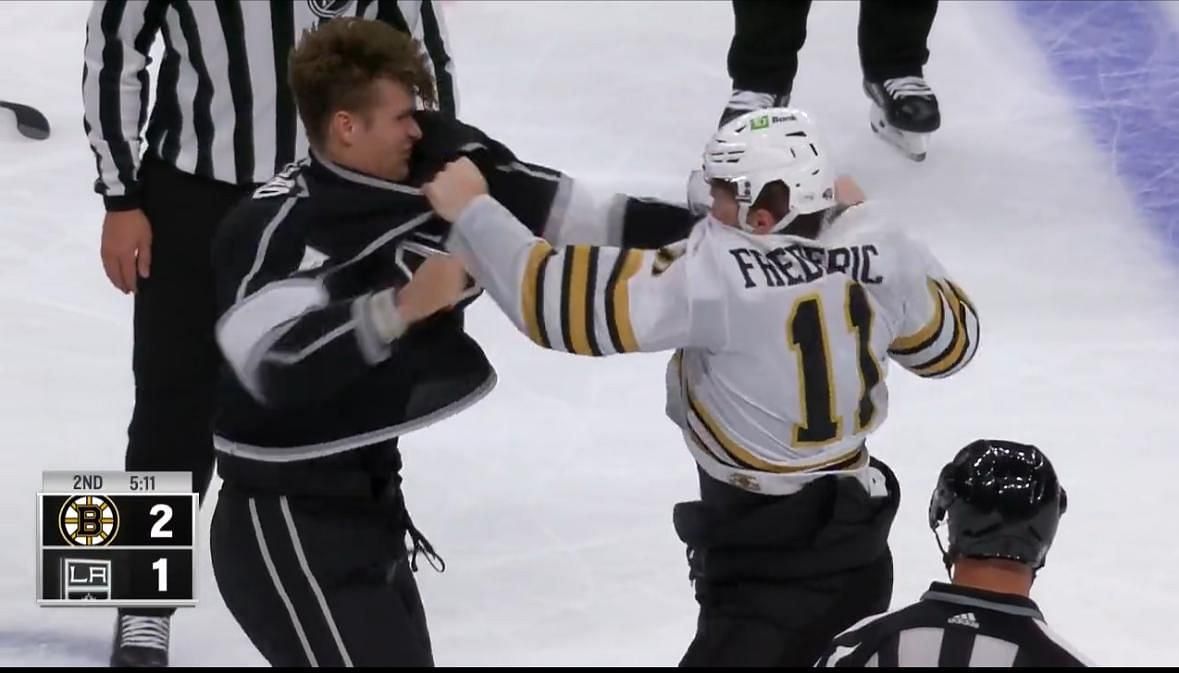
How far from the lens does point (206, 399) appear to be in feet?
8.31

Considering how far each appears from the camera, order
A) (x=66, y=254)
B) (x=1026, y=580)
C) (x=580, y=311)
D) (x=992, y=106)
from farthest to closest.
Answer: (x=992, y=106), (x=66, y=254), (x=580, y=311), (x=1026, y=580)

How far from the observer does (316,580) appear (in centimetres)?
206

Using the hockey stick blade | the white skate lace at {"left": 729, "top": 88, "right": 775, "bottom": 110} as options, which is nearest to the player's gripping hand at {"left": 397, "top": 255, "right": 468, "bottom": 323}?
the white skate lace at {"left": 729, "top": 88, "right": 775, "bottom": 110}

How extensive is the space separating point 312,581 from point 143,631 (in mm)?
606

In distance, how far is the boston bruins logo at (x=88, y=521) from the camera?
245cm

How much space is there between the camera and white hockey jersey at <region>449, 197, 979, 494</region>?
189 cm

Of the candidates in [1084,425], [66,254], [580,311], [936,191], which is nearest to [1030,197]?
[936,191]

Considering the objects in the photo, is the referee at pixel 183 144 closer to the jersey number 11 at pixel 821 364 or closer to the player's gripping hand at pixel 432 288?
the player's gripping hand at pixel 432 288

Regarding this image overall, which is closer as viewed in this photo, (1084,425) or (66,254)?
(1084,425)

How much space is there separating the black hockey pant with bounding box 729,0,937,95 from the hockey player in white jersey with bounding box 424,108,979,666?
5.59 ft

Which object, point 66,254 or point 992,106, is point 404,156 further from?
point 992,106

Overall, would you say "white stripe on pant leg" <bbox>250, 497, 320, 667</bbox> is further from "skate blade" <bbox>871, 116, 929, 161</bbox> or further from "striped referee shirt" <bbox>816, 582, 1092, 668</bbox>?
"skate blade" <bbox>871, 116, 929, 161</bbox>

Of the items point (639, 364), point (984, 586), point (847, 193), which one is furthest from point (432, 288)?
point (639, 364)

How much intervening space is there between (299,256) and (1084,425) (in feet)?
5.53
